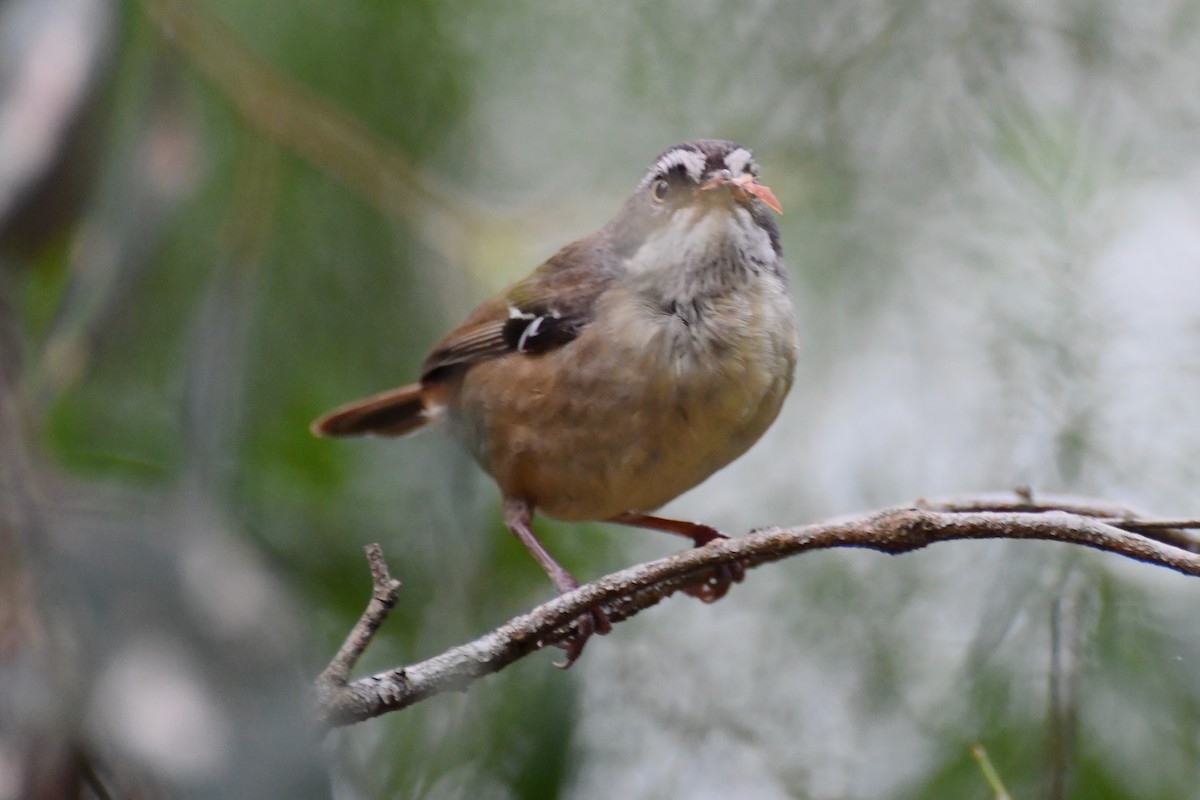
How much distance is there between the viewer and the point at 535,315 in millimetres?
3576

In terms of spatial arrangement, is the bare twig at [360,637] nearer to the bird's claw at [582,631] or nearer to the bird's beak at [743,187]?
the bird's claw at [582,631]

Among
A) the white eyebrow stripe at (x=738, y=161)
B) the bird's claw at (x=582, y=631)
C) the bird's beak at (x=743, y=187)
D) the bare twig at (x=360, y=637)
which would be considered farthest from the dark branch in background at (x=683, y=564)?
the white eyebrow stripe at (x=738, y=161)

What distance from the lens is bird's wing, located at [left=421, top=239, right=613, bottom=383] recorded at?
3.45 metres

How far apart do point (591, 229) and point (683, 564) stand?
2.42 m

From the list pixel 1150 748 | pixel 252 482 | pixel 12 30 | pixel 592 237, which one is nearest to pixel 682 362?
pixel 592 237

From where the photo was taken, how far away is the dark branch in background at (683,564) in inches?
75.5

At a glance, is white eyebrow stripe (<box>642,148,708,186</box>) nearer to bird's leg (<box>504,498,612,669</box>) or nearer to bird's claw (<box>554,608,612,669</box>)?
bird's leg (<box>504,498,612,669</box>)

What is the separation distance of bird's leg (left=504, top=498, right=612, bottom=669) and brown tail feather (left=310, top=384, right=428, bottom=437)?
0.62 meters

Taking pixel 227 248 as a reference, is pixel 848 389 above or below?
above

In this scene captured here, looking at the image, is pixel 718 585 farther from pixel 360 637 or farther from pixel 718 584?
pixel 360 637

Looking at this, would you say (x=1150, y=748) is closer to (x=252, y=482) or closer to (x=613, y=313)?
(x=613, y=313)

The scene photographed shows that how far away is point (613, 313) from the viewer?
3291mm

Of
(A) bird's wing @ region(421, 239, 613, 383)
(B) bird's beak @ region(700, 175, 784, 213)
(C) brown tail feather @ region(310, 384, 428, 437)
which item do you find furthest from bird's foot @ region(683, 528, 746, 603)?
(C) brown tail feather @ region(310, 384, 428, 437)

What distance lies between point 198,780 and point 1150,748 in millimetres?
3094
